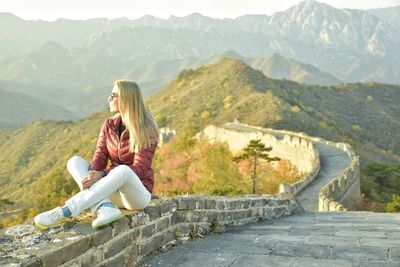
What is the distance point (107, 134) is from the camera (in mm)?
5863

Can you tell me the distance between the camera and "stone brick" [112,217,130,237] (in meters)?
4.90

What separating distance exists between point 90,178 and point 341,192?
1845 cm

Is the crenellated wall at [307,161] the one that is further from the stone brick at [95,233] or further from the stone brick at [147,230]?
the stone brick at [95,233]

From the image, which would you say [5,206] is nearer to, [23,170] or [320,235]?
[23,170]

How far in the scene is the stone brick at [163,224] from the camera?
5.77 m

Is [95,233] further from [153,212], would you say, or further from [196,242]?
[196,242]

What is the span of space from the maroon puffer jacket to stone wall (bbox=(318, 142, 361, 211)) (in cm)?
1251

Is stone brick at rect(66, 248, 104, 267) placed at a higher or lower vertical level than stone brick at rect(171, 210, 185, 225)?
lower

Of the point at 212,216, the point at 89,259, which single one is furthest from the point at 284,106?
the point at 89,259

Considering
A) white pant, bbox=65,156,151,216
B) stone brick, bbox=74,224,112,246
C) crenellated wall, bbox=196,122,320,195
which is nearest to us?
stone brick, bbox=74,224,112,246

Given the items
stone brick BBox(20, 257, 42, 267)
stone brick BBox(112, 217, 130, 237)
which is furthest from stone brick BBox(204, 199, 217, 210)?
stone brick BBox(20, 257, 42, 267)

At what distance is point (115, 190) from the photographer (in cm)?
510

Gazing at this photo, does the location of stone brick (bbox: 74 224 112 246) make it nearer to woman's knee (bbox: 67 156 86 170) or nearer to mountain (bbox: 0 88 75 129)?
woman's knee (bbox: 67 156 86 170)

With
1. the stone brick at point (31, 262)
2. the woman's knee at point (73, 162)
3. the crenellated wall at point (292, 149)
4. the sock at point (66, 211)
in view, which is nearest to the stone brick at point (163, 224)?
the woman's knee at point (73, 162)
